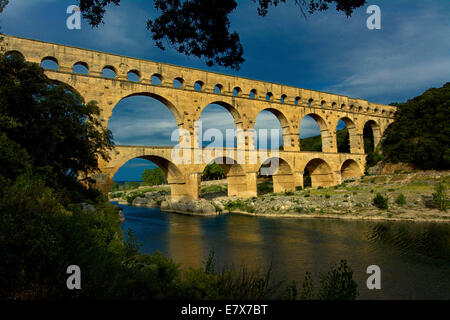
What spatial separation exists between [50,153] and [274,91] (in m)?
24.7

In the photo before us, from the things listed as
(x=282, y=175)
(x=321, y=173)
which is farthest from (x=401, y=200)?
(x=321, y=173)

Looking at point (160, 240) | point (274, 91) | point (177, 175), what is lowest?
point (160, 240)

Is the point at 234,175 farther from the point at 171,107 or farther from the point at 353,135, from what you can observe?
the point at 353,135

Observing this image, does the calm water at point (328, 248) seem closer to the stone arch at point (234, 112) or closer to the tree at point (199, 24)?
the tree at point (199, 24)

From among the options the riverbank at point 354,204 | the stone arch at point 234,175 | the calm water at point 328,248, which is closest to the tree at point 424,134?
the riverbank at point 354,204

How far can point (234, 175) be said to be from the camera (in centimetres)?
2981

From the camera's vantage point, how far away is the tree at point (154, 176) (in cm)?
7394

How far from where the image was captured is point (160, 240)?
579 inches

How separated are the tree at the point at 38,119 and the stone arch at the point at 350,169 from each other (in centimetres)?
3318

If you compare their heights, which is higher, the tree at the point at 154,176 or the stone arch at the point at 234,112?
the stone arch at the point at 234,112
